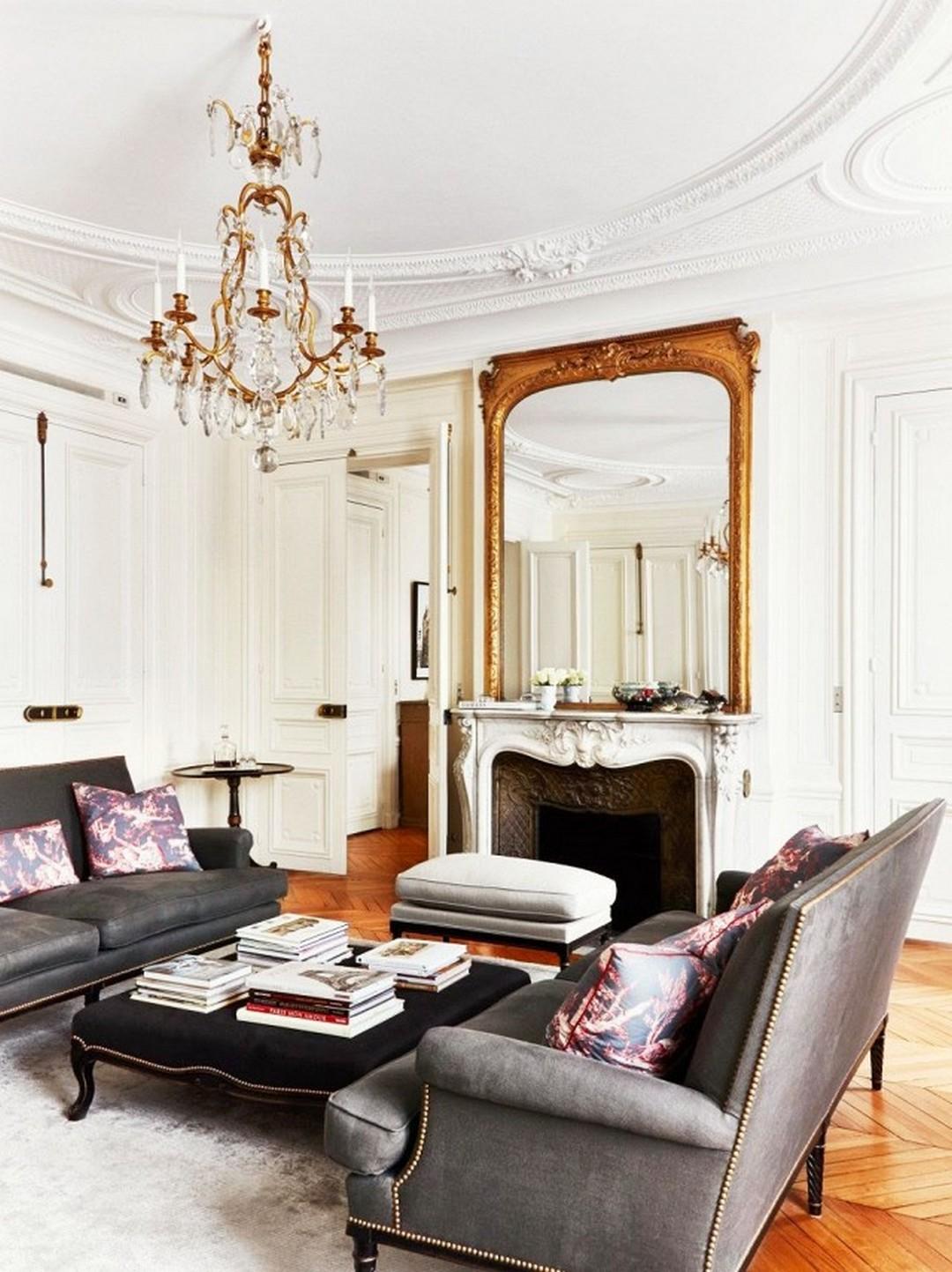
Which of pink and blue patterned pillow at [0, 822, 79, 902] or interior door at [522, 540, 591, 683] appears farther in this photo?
interior door at [522, 540, 591, 683]

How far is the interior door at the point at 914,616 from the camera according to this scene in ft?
14.7

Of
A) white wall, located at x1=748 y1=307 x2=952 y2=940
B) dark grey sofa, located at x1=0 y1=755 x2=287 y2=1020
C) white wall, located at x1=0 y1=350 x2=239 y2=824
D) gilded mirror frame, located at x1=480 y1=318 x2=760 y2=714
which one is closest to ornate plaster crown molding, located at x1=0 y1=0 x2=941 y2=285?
gilded mirror frame, located at x1=480 y1=318 x2=760 y2=714

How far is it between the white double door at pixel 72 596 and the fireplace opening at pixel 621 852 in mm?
2488

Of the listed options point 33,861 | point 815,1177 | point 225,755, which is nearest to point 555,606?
point 225,755

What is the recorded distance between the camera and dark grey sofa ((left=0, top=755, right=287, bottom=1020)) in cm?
323

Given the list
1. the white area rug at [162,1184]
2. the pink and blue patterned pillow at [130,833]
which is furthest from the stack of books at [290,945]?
the pink and blue patterned pillow at [130,833]

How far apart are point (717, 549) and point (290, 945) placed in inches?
107

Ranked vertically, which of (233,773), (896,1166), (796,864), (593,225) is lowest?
(896,1166)

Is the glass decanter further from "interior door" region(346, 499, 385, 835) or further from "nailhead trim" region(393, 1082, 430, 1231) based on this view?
"nailhead trim" region(393, 1082, 430, 1231)

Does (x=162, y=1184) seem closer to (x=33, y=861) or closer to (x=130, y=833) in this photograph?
(x=33, y=861)

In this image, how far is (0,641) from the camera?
509cm

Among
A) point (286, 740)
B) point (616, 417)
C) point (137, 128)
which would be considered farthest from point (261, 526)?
point (137, 128)

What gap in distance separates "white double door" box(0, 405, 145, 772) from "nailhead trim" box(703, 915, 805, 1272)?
14.2 ft

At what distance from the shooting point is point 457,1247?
1.82 m
